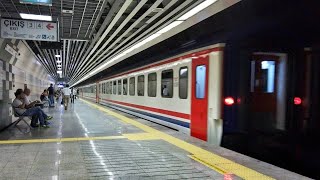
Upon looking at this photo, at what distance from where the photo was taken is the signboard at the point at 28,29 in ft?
26.2

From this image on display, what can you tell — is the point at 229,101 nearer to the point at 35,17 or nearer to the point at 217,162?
the point at 217,162

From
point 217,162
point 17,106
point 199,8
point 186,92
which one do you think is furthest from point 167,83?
point 217,162

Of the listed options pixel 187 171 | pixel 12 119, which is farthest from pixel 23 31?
pixel 187 171

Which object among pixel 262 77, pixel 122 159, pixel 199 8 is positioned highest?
pixel 199 8

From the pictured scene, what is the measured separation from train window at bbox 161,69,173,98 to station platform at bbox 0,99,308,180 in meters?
1.81

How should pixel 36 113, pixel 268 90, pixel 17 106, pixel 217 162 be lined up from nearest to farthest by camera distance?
pixel 217 162, pixel 268 90, pixel 17 106, pixel 36 113

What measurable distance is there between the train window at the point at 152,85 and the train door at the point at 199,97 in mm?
3102

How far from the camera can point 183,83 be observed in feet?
26.4

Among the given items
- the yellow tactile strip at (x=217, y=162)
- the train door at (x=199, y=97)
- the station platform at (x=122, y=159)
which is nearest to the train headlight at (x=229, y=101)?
the train door at (x=199, y=97)

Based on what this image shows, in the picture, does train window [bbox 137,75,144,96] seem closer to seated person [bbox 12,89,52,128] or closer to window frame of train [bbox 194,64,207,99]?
seated person [bbox 12,89,52,128]

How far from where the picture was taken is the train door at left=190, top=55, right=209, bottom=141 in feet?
22.1

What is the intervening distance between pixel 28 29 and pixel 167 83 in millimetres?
3962

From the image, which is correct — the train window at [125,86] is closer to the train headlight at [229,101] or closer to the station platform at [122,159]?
the station platform at [122,159]

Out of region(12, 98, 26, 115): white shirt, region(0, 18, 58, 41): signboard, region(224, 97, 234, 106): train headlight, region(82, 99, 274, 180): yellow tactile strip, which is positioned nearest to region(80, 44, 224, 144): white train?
region(224, 97, 234, 106): train headlight
